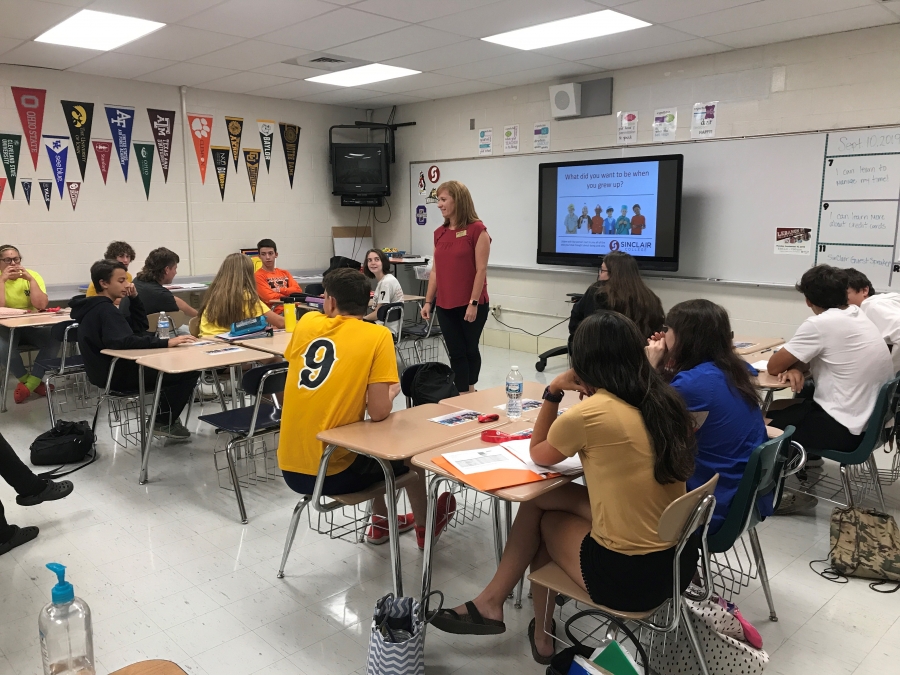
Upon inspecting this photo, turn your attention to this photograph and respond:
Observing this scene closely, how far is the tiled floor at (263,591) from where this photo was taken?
2.32 meters

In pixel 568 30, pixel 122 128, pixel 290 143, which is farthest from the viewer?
pixel 290 143

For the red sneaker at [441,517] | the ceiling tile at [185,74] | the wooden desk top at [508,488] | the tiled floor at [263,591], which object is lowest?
the tiled floor at [263,591]

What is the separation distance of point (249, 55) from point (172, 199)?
2171 millimetres

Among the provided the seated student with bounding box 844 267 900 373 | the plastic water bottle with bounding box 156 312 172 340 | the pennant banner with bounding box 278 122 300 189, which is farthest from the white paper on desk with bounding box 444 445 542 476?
the pennant banner with bounding box 278 122 300 189

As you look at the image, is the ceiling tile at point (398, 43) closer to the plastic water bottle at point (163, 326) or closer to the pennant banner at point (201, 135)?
the pennant banner at point (201, 135)

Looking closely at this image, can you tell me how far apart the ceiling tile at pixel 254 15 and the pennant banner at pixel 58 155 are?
2478mm

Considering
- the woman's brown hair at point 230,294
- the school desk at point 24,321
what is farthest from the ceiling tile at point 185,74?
the woman's brown hair at point 230,294

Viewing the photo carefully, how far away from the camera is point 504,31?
5.04 meters

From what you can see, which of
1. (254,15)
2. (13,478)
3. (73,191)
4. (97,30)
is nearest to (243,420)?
(13,478)

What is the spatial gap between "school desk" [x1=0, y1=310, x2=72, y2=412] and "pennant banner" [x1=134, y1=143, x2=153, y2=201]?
2.05 m

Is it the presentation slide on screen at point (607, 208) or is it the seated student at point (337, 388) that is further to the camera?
the presentation slide on screen at point (607, 208)

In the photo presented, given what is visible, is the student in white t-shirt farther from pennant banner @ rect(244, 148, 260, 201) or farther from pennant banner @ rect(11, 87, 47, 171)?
pennant banner @ rect(11, 87, 47, 171)

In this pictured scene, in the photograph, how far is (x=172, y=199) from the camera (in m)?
7.31

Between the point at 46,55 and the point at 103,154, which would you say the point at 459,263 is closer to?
the point at 46,55
